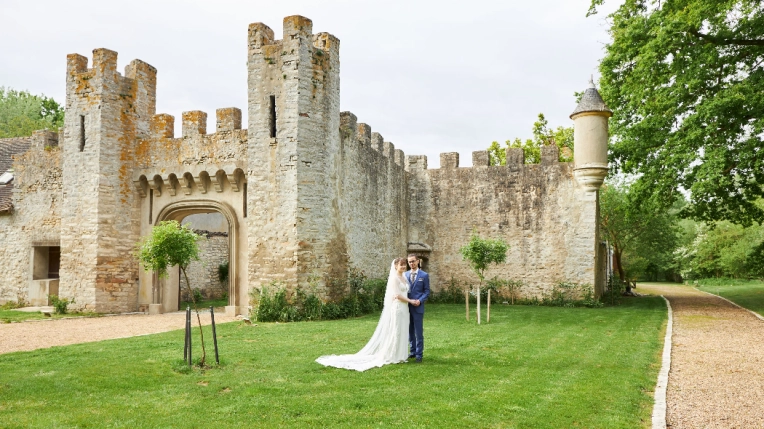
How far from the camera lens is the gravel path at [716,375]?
6461mm

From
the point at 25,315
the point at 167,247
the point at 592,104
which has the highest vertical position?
the point at 592,104

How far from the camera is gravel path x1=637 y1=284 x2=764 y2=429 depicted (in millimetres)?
6461

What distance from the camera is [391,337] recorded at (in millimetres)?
8953

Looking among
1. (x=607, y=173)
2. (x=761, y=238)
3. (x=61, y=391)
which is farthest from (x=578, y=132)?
(x=761, y=238)

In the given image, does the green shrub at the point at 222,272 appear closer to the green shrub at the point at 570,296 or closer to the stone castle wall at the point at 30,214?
the stone castle wall at the point at 30,214

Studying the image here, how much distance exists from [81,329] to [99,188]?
522 centimetres

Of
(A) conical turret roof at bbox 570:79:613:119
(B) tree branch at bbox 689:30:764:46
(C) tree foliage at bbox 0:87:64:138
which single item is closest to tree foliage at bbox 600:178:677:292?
(A) conical turret roof at bbox 570:79:613:119

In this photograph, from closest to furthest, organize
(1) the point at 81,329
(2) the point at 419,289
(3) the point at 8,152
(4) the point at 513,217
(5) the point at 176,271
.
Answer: (2) the point at 419,289, (1) the point at 81,329, (5) the point at 176,271, (4) the point at 513,217, (3) the point at 8,152

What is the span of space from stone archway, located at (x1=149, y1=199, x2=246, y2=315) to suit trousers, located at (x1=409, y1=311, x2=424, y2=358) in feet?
27.7

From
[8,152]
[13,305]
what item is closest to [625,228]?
[13,305]

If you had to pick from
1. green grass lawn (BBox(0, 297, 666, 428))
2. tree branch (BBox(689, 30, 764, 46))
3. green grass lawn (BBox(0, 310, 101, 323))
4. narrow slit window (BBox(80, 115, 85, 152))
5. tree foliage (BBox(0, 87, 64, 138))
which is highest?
tree foliage (BBox(0, 87, 64, 138))

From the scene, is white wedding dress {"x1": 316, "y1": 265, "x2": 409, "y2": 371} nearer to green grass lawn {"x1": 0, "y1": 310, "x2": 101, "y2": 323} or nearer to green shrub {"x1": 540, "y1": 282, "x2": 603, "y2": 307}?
green grass lawn {"x1": 0, "y1": 310, "x2": 101, "y2": 323}

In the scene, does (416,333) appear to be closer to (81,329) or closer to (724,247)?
(81,329)

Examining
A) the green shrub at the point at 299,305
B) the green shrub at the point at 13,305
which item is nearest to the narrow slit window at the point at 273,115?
the green shrub at the point at 299,305
